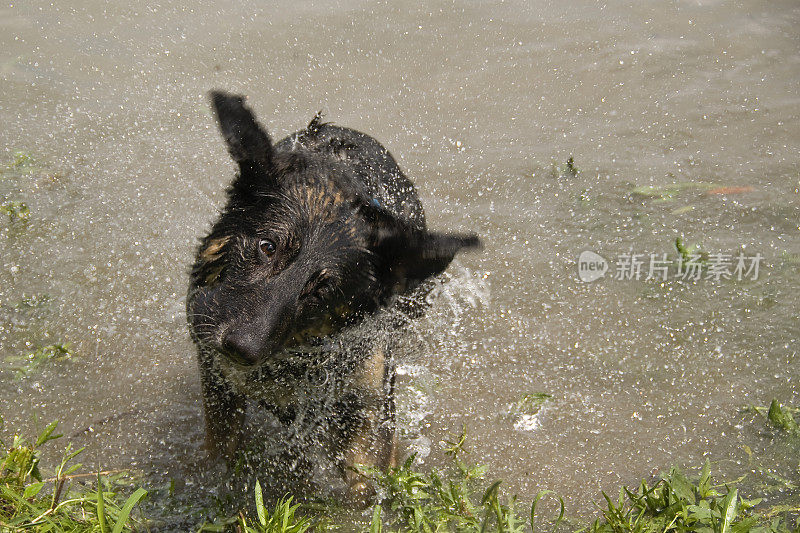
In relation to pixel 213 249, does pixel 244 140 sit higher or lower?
higher

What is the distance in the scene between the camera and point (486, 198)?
540 cm

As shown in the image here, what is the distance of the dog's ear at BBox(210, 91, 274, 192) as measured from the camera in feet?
10.3

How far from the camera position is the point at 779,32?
672 cm

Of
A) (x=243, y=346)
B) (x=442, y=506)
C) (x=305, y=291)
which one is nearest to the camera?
(x=243, y=346)

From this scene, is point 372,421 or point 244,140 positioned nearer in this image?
point 244,140

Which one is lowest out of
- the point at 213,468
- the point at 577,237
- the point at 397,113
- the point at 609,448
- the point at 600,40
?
the point at 609,448

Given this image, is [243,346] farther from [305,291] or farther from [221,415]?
[221,415]

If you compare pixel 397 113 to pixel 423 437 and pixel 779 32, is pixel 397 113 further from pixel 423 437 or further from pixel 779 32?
pixel 779 32

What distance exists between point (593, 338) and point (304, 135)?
92.5 inches

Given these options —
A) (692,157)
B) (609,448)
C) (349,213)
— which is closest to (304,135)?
(349,213)

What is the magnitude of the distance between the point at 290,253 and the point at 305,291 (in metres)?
0.20

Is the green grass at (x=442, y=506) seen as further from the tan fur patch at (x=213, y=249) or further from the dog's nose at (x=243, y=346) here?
the tan fur patch at (x=213, y=249)

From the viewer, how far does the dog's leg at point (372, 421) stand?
145 inches

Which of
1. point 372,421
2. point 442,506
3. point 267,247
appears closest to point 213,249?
point 267,247
